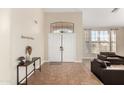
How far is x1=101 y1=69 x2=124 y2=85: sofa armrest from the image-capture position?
4.94m

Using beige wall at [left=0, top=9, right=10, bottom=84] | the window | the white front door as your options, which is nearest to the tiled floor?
beige wall at [left=0, top=9, right=10, bottom=84]

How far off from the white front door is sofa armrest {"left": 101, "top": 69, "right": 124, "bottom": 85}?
5.84 metres

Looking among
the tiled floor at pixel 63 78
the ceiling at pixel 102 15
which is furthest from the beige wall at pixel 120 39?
the tiled floor at pixel 63 78

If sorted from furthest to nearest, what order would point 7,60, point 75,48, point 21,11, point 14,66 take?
point 75,48
point 21,11
point 14,66
point 7,60

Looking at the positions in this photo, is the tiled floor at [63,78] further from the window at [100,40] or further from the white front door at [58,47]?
the window at [100,40]

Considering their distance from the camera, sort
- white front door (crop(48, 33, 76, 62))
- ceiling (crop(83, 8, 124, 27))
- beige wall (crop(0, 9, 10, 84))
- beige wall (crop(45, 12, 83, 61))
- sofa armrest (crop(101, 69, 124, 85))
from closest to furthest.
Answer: beige wall (crop(0, 9, 10, 84)) → sofa armrest (crop(101, 69, 124, 85)) → ceiling (crop(83, 8, 124, 27)) → beige wall (crop(45, 12, 83, 61)) → white front door (crop(48, 33, 76, 62))

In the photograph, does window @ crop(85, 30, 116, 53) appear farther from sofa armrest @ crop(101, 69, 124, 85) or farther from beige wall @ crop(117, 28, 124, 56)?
sofa armrest @ crop(101, 69, 124, 85)

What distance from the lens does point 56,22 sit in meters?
10.9

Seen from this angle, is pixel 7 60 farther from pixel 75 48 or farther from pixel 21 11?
pixel 75 48

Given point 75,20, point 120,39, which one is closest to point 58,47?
point 75,20

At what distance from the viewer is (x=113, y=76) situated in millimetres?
4996

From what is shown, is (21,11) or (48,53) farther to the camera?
(48,53)
